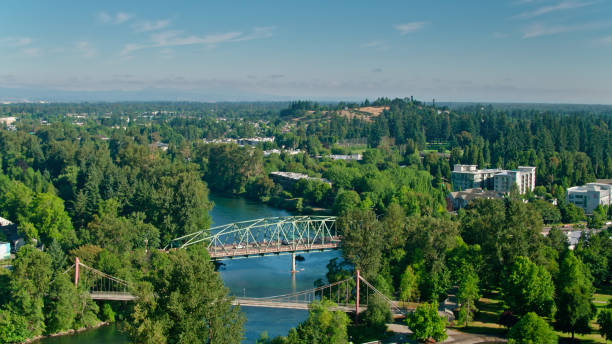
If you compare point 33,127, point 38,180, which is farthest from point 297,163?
point 33,127

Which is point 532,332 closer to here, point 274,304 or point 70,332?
point 274,304

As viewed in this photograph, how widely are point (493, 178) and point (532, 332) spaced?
28.8 meters

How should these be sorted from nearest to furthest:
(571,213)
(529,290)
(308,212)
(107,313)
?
(529,290) → (107,313) → (571,213) → (308,212)

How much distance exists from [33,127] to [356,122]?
131 feet

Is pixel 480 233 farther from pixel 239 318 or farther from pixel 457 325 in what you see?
pixel 239 318

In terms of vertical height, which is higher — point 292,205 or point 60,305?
point 60,305

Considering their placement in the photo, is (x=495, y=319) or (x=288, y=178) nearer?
(x=495, y=319)

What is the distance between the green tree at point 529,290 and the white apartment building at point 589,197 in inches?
771

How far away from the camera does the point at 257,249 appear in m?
25.7

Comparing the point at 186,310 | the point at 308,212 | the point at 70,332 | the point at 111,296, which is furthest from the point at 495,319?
the point at 308,212

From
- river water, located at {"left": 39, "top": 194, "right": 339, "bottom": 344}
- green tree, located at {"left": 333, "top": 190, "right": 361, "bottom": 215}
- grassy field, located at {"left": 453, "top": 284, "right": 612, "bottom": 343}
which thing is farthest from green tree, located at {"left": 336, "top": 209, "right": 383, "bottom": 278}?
green tree, located at {"left": 333, "top": 190, "right": 361, "bottom": 215}

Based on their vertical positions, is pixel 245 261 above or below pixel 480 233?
below

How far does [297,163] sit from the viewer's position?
51031 millimetres

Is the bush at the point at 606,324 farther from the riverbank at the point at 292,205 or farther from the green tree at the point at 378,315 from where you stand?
the riverbank at the point at 292,205
